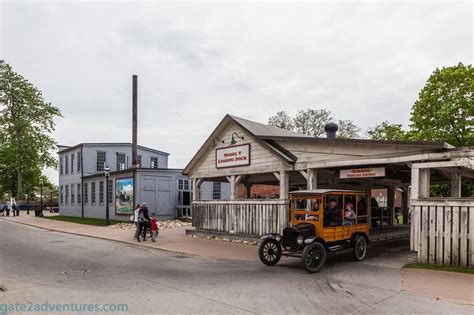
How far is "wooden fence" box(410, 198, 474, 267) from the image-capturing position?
32.0ft

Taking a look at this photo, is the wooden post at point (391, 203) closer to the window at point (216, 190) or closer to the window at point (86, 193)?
the window at point (216, 190)

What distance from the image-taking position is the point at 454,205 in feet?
32.8

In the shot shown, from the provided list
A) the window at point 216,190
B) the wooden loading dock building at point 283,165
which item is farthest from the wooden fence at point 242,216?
the window at point 216,190

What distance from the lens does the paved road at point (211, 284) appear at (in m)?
6.82

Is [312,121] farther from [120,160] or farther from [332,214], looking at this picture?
[332,214]

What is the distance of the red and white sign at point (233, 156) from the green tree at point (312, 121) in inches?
1235

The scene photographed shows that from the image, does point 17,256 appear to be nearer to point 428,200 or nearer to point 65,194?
point 428,200

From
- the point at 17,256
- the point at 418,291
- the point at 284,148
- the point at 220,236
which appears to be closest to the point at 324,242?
the point at 418,291

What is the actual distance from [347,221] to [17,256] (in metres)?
11.0

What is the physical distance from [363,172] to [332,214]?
2754mm

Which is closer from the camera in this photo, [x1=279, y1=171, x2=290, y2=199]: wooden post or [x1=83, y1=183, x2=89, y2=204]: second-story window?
[x1=279, y1=171, x2=290, y2=199]: wooden post

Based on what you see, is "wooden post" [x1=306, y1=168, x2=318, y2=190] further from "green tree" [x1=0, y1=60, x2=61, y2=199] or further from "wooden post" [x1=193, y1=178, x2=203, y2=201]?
"green tree" [x1=0, y1=60, x2=61, y2=199]

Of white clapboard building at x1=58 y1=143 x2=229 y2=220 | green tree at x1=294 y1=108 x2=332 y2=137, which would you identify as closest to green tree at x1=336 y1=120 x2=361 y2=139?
green tree at x1=294 y1=108 x2=332 y2=137

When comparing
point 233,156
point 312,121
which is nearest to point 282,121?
point 312,121
